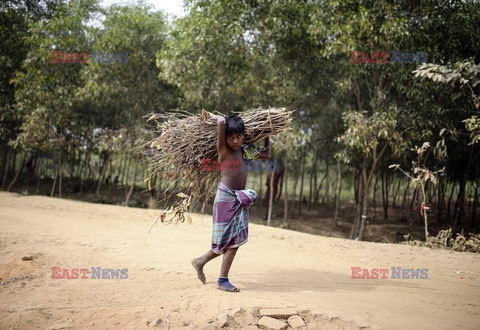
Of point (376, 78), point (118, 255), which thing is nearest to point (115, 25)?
point (376, 78)

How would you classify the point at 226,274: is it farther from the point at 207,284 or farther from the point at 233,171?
the point at 233,171

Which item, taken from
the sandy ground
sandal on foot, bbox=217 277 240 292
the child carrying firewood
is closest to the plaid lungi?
the child carrying firewood

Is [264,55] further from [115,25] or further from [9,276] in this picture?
[9,276]

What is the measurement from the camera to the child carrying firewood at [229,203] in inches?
147

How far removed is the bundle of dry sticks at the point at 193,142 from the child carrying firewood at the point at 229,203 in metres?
0.31

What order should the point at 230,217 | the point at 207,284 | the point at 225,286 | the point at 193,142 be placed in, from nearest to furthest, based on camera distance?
the point at 225,286
the point at 230,217
the point at 207,284
the point at 193,142

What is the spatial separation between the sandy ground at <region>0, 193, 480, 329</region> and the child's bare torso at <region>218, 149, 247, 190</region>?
3.43 ft

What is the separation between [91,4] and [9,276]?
428 inches

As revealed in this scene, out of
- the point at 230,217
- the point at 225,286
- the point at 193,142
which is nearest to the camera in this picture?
the point at 225,286

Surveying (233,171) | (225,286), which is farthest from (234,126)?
(225,286)

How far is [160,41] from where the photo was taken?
1201 centimetres

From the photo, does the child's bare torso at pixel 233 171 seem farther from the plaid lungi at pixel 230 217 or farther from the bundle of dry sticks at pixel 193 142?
the bundle of dry sticks at pixel 193 142

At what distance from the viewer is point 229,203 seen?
3830 millimetres

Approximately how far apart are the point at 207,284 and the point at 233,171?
1.19m
